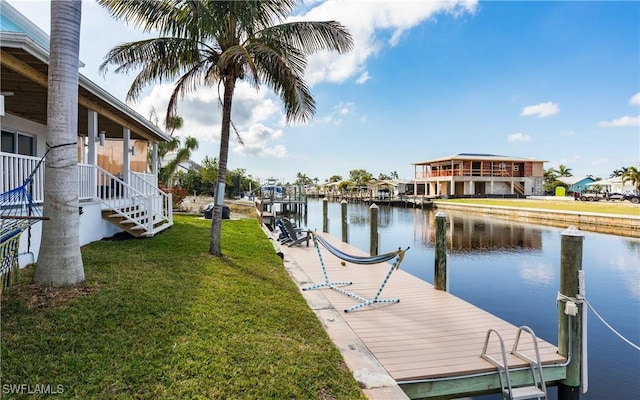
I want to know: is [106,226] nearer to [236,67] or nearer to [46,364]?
[236,67]

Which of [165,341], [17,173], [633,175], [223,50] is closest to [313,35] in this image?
[223,50]

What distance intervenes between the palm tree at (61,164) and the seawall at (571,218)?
26879 millimetres

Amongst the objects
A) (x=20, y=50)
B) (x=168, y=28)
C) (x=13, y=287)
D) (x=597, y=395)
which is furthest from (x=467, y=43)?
(x=13, y=287)

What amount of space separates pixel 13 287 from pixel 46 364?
2099mm

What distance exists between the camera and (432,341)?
5.02 m

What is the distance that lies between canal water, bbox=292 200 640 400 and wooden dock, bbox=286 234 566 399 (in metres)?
1.25

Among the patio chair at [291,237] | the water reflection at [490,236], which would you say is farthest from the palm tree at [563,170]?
the patio chair at [291,237]

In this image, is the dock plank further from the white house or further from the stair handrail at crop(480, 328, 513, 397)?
the white house

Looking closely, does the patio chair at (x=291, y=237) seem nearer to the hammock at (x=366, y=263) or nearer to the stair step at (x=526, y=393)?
the hammock at (x=366, y=263)

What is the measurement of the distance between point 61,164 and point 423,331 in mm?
5569

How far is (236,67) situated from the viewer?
8.35m

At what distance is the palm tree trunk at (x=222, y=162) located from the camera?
8508 millimetres

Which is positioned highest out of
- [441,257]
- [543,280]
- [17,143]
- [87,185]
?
[17,143]
